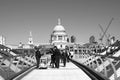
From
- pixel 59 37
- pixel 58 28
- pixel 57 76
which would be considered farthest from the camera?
pixel 58 28

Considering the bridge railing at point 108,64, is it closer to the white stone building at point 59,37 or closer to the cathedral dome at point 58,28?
the white stone building at point 59,37

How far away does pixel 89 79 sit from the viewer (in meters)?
9.23

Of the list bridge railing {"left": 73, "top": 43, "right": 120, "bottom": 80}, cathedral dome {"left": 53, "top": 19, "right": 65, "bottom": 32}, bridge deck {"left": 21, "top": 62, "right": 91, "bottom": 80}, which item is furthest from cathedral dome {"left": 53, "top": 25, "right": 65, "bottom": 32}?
bridge railing {"left": 73, "top": 43, "right": 120, "bottom": 80}

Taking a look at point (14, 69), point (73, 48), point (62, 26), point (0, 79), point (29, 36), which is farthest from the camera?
point (29, 36)

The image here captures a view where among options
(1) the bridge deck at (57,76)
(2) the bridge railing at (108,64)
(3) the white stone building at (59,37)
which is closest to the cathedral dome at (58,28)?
(3) the white stone building at (59,37)

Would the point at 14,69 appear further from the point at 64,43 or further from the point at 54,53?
the point at 64,43

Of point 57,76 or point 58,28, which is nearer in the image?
point 57,76

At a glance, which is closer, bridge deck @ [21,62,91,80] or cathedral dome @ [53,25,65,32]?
bridge deck @ [21,62,91,80]

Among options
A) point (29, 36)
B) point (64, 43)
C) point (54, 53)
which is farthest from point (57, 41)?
point (54, 53)

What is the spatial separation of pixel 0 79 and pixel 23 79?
1.86 metres

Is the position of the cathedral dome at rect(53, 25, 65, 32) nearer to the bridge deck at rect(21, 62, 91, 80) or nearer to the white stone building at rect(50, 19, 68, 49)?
the white stone building at rect(50, 19, 68, 49)

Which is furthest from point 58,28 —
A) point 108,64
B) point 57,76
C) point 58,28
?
point 108,64

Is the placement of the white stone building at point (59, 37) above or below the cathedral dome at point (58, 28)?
below

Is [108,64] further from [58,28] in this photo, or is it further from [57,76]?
[58,28]
